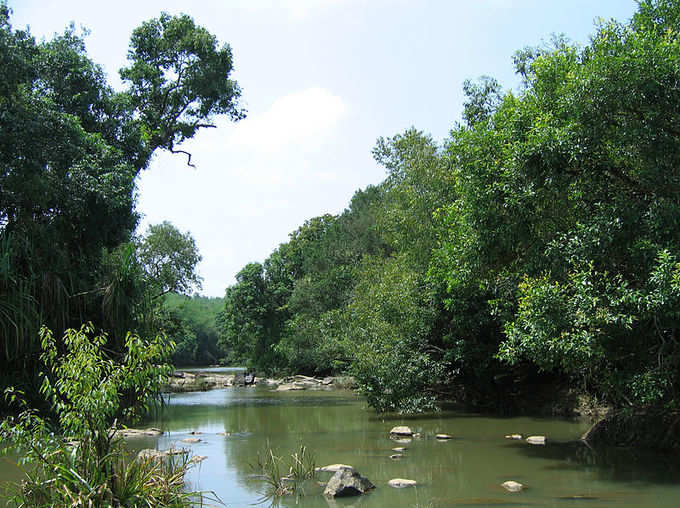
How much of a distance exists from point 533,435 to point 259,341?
4137 centimetres

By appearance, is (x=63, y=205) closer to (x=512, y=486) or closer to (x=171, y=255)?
(x=512, y=486)

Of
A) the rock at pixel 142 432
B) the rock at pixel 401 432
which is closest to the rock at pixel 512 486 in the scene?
the rock at pixel 401 432

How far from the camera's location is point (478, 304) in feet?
70.3

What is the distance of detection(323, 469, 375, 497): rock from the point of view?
10.3 metres

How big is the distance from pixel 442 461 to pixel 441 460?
118 millimetres

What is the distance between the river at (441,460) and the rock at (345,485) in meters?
0.22

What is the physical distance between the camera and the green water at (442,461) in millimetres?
10211

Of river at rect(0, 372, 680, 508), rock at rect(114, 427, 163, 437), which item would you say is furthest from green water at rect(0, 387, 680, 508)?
rock at rect(114, 427, 163, 437)

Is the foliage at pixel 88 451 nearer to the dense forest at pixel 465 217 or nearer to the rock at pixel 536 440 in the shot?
the dense forest at pixel 465 217

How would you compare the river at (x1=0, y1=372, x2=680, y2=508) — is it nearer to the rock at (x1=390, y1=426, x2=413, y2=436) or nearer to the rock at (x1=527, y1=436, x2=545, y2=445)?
the rock at (x1=527, y1=436, x2=545, y2=445)

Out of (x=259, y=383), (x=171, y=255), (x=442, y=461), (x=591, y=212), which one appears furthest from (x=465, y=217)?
(x=259, y=383)

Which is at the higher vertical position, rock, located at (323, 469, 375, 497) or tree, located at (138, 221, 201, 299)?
tree, located at (138, 221, 201, 299)

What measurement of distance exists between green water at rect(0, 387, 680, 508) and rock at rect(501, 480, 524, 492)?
11 cm

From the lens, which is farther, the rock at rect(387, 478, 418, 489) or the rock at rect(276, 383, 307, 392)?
the rock at rect(276, 383, 307, 392)
